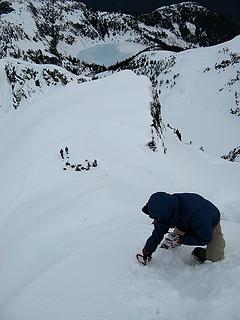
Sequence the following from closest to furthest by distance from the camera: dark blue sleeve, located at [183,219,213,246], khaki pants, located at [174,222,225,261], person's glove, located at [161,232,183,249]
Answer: dark blue sleeve, located at [183,219,213,246], khaki pants, located at [174,222,225,261], person's glove, located at [161,232,183,249]

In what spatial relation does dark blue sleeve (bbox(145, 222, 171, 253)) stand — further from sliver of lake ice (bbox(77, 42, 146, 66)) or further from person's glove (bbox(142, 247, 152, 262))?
sliver of lake ice (bbox(77, 42, 146, 66))

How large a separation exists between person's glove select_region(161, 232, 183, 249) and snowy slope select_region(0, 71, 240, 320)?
9cm

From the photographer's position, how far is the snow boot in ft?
18.1

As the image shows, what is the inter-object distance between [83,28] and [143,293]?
494 ft

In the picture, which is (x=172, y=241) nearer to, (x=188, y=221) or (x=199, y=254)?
(x=199, y=254)

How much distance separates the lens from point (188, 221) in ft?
17.3

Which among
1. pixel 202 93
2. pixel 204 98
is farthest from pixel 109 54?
pixel 204 98

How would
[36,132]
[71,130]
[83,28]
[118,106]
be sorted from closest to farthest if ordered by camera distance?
[71,130] < [36,132] < [118,106] < [83,28]

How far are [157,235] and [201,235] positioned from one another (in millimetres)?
577

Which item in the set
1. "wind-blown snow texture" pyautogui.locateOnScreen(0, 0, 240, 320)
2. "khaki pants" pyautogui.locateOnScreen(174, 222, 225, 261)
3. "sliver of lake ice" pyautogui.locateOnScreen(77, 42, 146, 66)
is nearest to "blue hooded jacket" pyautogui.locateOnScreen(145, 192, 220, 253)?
"khaki pants" pyautogui.locateOnScreen(174, 222, 225, 261)

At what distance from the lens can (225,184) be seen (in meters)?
13.6

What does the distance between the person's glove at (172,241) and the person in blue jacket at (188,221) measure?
0.47ft

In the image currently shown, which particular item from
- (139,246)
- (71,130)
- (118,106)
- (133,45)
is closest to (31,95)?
(118,106)

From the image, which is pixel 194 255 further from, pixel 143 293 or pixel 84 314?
pixel 84 314
